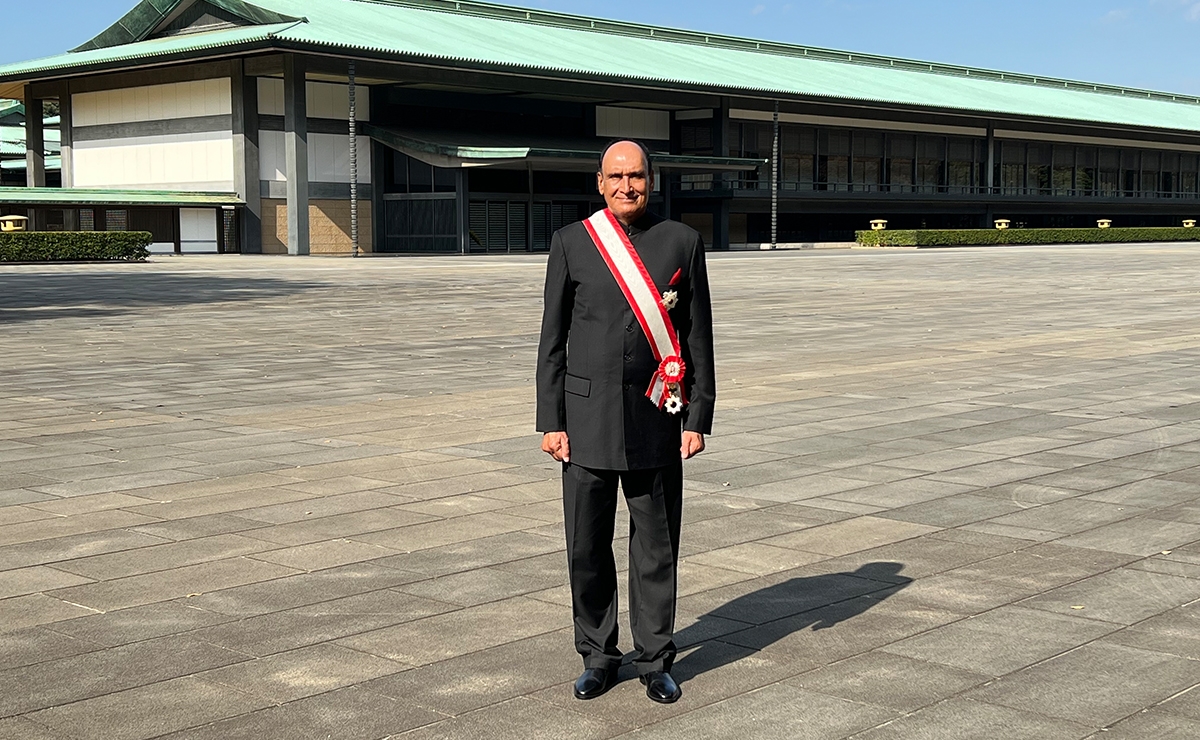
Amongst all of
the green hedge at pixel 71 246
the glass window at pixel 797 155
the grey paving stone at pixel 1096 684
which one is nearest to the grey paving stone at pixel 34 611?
the grey paving stone at pixel 1096 684

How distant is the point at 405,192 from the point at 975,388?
46327 millimetres

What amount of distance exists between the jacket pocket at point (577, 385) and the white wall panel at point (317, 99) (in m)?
51.4

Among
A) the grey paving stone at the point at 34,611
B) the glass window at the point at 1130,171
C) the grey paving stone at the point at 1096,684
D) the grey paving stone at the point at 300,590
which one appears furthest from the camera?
the glass window at the point at 1130,171

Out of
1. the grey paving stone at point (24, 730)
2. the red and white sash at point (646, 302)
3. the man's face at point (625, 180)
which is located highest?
the man's face at point (625, 180)

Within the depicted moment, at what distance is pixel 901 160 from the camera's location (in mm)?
76062

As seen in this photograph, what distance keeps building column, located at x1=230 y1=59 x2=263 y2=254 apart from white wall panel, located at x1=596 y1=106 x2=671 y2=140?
17.2m

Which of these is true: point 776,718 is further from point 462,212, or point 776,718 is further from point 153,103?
point 153,103

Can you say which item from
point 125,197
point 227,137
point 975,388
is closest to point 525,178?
point 227,137

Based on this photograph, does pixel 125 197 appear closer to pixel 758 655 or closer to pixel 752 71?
pixel 752 71

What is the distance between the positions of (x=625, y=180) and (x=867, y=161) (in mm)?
71903

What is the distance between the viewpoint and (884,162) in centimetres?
7506

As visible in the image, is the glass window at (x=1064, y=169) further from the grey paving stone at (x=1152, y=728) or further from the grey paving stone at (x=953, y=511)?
the grey paving stone at (x=1152, y=728)

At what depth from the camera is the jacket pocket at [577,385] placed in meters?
4.84

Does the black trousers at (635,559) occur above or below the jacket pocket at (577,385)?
below
